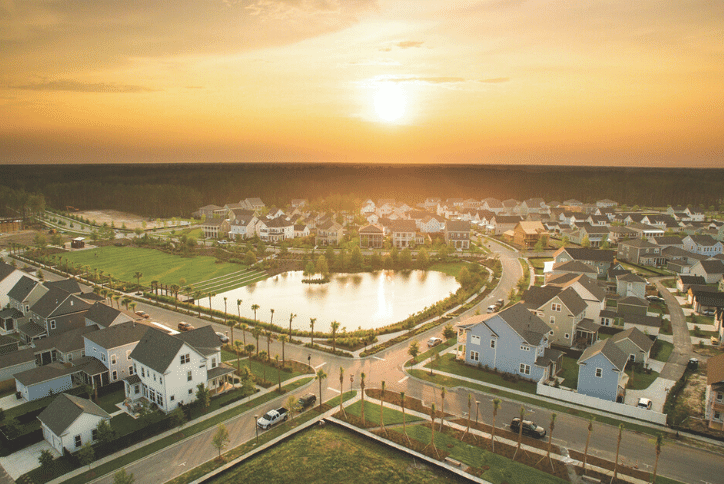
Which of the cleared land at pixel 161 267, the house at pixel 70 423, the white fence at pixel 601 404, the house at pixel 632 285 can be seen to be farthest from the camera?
the cleared land at pixel 161 267

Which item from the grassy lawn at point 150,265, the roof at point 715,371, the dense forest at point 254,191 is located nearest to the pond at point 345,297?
the grassy lawn at point 150,265

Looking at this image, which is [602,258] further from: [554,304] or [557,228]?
[557,228]

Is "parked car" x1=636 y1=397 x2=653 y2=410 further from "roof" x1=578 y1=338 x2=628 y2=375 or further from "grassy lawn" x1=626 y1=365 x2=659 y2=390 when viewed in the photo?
"grassy lawn" x1=626 y1=365 x2=659 y2=390

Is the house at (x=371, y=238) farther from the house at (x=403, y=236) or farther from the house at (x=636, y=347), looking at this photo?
the house at (x=636, y=347)

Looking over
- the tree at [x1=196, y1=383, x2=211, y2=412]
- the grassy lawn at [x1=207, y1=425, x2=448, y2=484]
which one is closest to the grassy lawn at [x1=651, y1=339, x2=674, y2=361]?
the grassy lawn at [x1=207, y1=425, x2=448, y2=484]

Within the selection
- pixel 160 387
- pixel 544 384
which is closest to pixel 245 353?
pixel 160 387

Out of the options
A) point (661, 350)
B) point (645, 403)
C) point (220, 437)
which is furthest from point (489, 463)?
point (661, 350)
